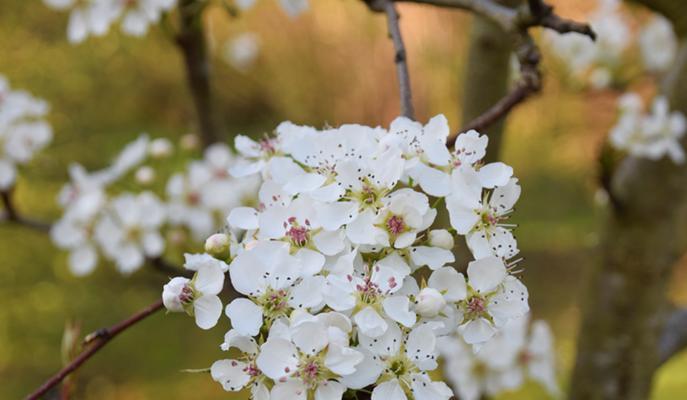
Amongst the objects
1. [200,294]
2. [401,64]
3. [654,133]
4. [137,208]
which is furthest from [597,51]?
[200,294]

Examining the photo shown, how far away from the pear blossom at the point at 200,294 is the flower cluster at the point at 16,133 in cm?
68

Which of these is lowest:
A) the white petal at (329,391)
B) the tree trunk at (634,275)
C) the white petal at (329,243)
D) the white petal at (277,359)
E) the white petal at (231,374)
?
the tree trunk at (634,275)

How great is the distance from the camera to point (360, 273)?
1.47 ft

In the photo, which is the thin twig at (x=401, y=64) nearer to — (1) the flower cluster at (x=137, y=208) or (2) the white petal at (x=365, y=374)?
(2) the white petal at (x=365, y=374)

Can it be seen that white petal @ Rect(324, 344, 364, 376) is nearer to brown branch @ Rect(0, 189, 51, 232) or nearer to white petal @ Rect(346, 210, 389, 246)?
white petal @ Rect(346, 210, 389, 246)

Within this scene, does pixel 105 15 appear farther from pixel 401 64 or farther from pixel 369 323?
pixel 369 323

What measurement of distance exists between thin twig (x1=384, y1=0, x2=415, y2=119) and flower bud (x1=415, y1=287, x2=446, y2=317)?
0.53 ft

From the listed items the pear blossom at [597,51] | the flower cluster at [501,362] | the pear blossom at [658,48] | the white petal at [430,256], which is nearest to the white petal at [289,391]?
the white petal at [430,256]

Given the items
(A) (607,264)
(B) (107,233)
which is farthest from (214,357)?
(A) (607,264)

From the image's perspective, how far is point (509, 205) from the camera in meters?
0.50

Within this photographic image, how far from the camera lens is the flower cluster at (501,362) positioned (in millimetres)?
1269

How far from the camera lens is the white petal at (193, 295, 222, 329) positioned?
0.47 meters

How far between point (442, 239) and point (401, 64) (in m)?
0.18

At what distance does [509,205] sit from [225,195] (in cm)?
81
